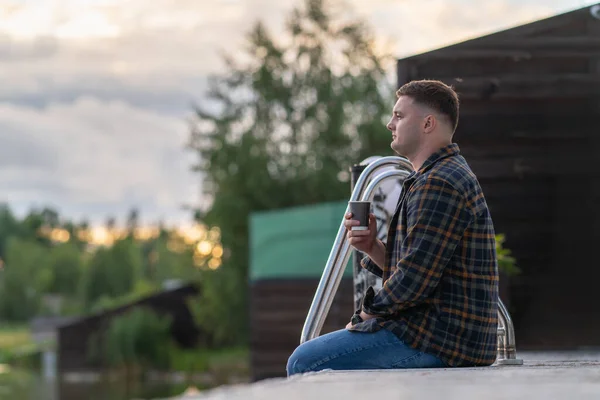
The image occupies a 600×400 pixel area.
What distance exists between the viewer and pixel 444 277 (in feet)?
11.7

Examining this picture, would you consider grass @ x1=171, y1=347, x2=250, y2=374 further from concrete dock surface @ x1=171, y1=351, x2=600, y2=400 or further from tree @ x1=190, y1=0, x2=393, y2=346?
concrete dock surface @ x1=171, y1=351, x2=600, y2=400

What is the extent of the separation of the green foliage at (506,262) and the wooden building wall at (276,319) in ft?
30.2

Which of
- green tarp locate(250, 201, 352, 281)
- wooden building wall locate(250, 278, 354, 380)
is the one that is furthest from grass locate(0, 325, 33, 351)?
wooden building wall locate(250, 278, 354, 380)

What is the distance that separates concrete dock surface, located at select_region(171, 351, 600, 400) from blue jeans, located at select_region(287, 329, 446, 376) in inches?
5.7

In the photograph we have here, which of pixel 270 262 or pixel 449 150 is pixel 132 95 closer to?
pixel 270 262

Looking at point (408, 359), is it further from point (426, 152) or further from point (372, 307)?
point (426, 152)

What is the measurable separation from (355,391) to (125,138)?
7208cm

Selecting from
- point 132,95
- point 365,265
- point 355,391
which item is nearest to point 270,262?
point 365,265

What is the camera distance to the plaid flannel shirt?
11.5 feet

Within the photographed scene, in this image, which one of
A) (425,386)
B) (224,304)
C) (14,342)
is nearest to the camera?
(425,386)

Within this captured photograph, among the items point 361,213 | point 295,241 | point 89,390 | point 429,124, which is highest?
point 429,124

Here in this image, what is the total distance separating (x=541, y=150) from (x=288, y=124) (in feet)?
79.0

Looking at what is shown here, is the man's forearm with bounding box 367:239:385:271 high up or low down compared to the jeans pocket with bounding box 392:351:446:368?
up

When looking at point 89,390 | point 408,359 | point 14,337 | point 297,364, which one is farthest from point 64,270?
point 408,359
